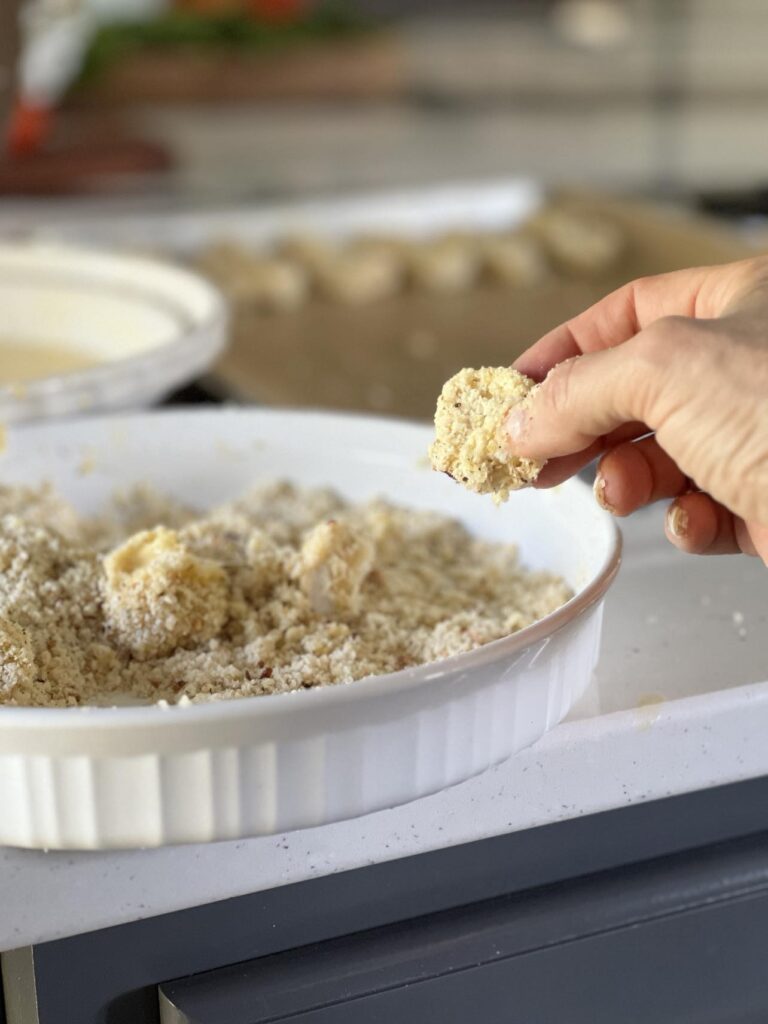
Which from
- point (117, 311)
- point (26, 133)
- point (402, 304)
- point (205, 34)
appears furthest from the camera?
point (205, 34)

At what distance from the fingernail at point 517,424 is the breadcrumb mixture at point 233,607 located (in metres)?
0.10

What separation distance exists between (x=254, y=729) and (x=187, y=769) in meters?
0.03

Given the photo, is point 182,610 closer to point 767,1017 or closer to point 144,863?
point 144,863

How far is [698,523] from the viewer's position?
2.12 feet

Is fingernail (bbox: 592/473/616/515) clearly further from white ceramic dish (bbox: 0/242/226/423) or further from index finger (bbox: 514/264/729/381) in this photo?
white ceramic dish (bbox: 0/242/226/423)

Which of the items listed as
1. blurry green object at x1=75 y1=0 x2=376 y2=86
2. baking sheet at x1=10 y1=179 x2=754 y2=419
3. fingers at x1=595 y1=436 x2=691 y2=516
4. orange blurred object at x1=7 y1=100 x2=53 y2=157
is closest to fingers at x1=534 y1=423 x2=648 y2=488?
fingers at x1=595 y1=436 x2=691 y2=516

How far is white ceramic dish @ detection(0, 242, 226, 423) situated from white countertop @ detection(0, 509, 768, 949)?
15.7 inches

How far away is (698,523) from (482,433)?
137 mm

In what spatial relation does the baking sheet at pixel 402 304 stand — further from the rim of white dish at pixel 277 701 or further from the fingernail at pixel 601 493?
the rim of white dish at pixel 277 701

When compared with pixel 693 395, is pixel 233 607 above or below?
below

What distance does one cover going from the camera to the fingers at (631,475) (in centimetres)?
64

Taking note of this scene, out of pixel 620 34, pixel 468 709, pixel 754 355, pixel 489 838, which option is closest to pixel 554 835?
pixel 489 838

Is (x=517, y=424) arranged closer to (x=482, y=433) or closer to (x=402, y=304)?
(x=482, y=433)

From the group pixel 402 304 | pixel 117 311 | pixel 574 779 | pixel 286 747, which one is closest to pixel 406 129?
pixel 402 304
